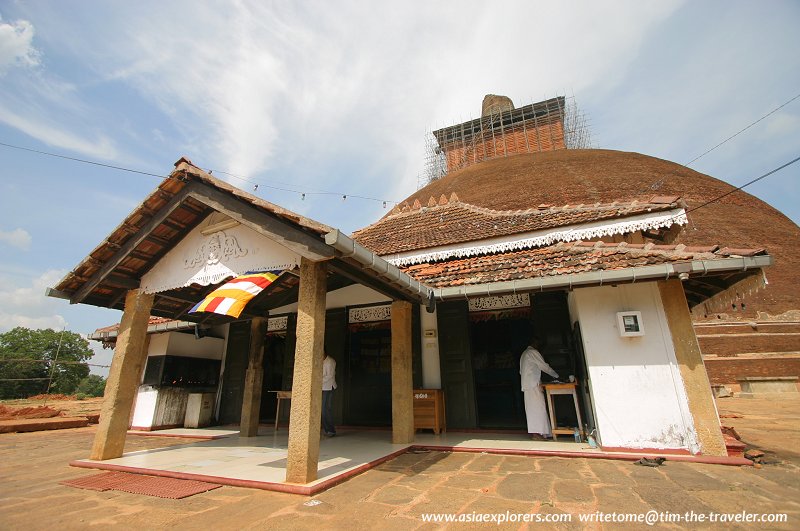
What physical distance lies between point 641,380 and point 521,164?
87.4ft

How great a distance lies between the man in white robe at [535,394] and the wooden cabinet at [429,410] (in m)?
1.55

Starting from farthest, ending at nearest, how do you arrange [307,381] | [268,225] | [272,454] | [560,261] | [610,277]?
[560,261], [272,454], [610,277], [268,225], [307,381]

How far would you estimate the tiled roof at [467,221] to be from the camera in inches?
273

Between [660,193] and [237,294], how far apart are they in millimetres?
26920

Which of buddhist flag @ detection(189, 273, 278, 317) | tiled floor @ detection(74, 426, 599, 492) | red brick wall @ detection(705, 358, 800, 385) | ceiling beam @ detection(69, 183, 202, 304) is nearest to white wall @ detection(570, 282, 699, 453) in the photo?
tiled floor @ detection(74, 426, 599, 492)

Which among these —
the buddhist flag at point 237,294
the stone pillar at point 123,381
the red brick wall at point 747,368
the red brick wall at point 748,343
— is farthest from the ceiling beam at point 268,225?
the red brick wall at point 748,343

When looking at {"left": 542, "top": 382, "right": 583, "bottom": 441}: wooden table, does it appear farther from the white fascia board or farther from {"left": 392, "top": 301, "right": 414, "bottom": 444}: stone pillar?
{"left": 392, "top": 301, "right": 414, "bottom": 444}: stone pillar

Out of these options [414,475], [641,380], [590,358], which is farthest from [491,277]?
[414,475]

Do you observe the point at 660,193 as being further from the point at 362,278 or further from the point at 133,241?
the point at 133,241

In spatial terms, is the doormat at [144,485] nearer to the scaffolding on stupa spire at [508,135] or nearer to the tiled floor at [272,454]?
the tiled floor at [272,454]

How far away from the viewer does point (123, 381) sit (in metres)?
5.12

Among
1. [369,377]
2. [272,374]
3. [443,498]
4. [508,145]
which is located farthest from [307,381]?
[508,145]

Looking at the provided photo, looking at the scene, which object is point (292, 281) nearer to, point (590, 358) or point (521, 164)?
point (590, 358)

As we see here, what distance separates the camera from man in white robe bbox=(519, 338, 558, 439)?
577cm
